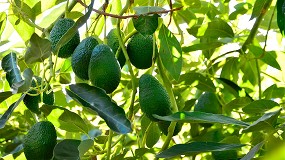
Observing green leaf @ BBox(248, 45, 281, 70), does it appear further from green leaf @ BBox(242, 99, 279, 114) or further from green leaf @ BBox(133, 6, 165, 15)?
green leaf @ BBox(133, 6, 165, 15)

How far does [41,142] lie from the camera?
755mm

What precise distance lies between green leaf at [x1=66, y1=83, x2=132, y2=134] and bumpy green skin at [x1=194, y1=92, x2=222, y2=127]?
17.2 inches

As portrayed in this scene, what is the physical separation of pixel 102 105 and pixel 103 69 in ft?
0.22

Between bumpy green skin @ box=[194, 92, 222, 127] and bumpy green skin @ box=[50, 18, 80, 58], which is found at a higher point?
bumpy green skin @ box=[50, 18, 80, 58]

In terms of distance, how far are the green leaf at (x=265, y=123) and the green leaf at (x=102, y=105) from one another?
0.54 feet

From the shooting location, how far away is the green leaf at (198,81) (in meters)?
1.12

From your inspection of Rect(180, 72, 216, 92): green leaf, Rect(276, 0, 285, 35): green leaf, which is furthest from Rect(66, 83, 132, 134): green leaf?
Rect(180, 72, 216, 92): green leaf

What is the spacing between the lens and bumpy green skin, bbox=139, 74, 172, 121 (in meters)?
0.73

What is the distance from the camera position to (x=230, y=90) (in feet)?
3.80

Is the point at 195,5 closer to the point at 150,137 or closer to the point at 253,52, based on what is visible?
the point at 253,52

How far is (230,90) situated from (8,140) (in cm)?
87

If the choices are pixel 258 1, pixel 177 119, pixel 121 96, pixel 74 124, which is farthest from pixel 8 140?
pixel 177 119

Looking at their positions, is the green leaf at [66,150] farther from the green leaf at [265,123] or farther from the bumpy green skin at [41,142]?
the green leaf at [265,123]

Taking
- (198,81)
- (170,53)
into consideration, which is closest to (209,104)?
(198,81)
